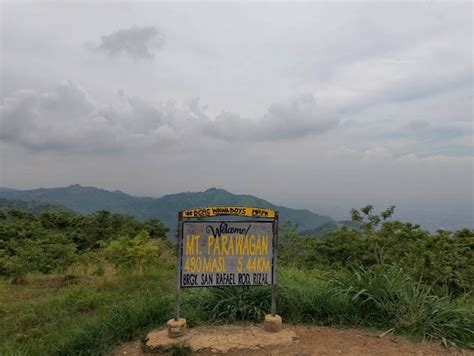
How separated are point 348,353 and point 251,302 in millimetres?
1460

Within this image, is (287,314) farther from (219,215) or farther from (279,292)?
(219,215)

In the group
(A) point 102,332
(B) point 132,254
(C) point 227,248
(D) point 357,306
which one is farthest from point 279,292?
(B) point 132,254

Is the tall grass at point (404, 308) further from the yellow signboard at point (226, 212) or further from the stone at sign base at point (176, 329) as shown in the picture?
the stone at sign base at point (176, 329)

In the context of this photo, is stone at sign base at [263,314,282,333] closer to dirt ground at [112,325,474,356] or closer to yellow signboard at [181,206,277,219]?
dirt ground at [112,325,474,356]

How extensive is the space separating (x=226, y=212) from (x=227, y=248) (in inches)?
17.6

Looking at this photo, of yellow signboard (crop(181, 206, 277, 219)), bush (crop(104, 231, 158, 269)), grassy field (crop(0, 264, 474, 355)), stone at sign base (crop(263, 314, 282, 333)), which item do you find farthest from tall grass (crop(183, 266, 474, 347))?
bush (crop(104, 231, 158, 269))

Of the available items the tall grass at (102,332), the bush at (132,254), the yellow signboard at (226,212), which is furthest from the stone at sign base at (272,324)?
the bush at (132,254)

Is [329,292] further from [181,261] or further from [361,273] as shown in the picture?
[181,261]

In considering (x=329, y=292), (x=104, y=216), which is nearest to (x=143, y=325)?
(x=329, y=292)

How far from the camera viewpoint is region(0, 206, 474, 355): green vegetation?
4.65 metres

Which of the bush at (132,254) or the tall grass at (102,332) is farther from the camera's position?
the bush at (132,254)

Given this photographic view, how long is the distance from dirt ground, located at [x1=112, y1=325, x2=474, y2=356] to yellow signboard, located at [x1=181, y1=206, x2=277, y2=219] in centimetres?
137

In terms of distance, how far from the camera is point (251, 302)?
16.7 feet

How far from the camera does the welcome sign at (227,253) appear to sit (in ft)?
15.1
